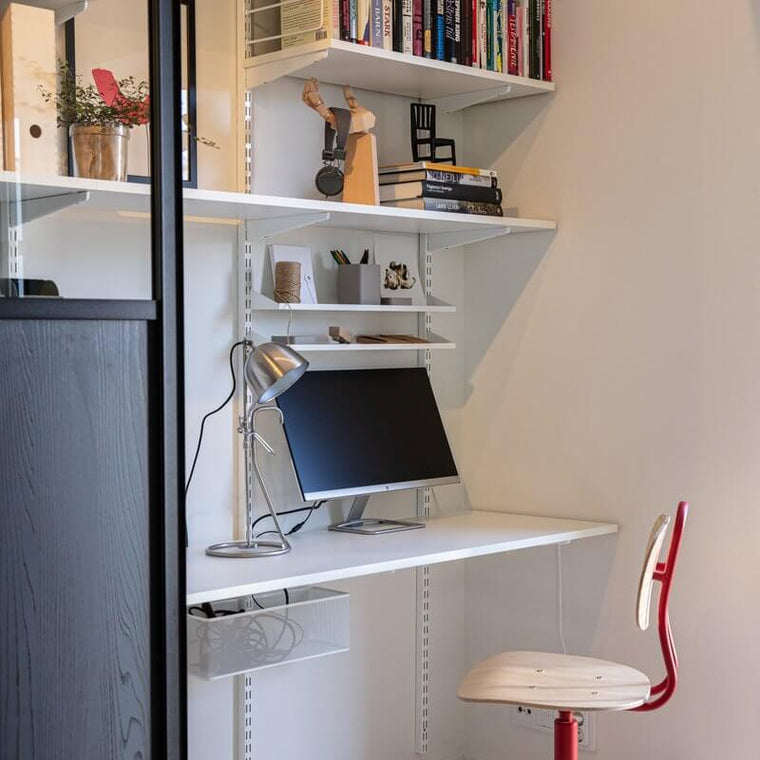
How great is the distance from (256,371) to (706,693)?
1387mm

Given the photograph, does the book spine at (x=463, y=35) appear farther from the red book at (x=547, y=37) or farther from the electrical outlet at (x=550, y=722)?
the electrical outlet at (x=550, y=722)

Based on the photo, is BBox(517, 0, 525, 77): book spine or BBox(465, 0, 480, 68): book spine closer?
BBox(465, 0, 480, 68): book spine

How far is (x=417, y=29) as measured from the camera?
9.57 feet

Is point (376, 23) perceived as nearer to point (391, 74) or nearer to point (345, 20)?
point (345, 20)

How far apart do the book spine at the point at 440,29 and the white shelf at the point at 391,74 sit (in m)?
0.04

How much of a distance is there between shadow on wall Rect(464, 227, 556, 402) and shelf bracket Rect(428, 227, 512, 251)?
0.07 meters

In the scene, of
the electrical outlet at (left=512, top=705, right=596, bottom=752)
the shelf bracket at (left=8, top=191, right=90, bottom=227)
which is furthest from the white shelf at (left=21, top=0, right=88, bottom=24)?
the electrical outlet at (left=512, top=705, right=596, bottom=752)

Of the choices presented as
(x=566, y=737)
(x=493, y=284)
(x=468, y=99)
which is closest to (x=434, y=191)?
(x=468, y=99)

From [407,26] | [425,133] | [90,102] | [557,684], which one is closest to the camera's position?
[90,102]

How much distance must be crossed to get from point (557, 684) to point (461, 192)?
4.16 ft

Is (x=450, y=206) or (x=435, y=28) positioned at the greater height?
(x=435, y=28)

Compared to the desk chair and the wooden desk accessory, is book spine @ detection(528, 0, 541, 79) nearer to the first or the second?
the wooden desk accessory

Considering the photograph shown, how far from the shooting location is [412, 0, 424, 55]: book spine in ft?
9.53

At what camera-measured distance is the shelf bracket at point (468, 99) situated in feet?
10.4
